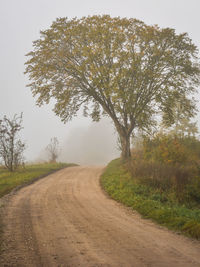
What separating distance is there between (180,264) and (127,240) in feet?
5.80

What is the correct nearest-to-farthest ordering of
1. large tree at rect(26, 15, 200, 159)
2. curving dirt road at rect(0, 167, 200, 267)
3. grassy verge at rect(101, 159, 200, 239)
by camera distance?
1. curving dirt road at rect(0, 167, 200, 267)
2. grassy verge at rect(101, 159, 200, 239)
3. large tree at rect(26, 15, 200, 159)

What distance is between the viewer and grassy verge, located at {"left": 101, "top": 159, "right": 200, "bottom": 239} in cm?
805

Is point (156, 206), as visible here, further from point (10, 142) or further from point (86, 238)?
point (10, 142)

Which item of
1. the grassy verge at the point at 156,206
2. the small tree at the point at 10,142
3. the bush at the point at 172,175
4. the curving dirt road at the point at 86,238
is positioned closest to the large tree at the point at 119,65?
the small tree at the point at 10,142

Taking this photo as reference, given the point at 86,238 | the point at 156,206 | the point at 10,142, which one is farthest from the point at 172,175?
the point at 10,142

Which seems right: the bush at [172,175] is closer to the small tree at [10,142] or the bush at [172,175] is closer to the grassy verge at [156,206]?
the grassy verge at [156,206]

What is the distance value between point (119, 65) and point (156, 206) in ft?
49.8

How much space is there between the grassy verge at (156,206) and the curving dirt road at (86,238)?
1.73 ft

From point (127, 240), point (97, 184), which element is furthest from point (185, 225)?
point (97, 184)

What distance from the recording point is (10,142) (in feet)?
77.6

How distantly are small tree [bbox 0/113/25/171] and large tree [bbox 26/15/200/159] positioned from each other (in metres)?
3.99

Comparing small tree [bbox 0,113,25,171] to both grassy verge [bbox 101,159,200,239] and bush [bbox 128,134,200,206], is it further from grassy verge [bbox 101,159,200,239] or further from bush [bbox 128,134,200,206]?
bush [bbox 128,134,200,206]

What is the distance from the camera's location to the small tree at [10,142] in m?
23.3

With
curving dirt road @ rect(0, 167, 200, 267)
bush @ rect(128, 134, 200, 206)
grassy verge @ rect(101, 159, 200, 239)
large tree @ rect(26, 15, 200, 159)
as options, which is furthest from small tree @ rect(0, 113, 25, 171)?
curving dirt road @ rect(0, 167, 200, 267)
